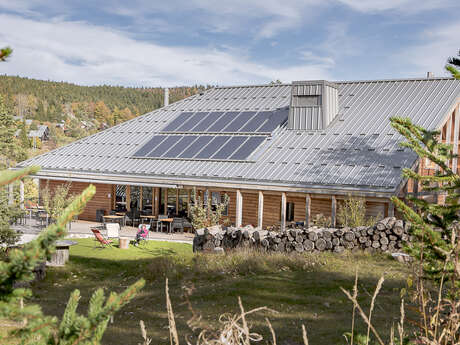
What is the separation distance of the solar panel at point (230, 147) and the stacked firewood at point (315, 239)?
272 inches

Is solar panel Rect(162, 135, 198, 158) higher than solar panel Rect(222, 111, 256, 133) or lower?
lower

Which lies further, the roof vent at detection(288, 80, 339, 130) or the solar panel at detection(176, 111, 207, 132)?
the solar panel at detection(176, 111, 207, 132)

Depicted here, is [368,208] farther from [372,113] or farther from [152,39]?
[152,39]

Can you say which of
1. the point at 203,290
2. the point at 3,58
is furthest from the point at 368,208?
the point at 3,58

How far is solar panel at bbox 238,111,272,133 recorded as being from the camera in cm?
2536

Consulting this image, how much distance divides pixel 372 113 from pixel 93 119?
107560mm

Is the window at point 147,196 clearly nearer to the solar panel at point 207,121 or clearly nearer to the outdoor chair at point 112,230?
the solar panel at point 207,121

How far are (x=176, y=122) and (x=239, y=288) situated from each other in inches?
721

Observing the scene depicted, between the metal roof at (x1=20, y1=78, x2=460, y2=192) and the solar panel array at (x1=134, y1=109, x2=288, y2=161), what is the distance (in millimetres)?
506

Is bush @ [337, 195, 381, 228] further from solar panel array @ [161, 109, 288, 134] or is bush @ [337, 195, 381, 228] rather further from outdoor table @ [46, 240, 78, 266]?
outdoor table @ [46, 240, 78, 266]

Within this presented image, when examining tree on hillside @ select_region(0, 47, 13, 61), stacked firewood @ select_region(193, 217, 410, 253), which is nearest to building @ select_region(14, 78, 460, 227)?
stacked firewood @ select_region(193, 217, 410, 253)

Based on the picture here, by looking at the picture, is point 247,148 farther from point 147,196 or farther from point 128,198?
point 128,198

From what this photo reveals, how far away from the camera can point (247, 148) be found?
23625 millimetres

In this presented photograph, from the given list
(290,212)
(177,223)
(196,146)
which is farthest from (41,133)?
(290,212)
